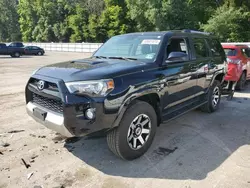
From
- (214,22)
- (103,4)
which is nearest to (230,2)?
→ (214,22)

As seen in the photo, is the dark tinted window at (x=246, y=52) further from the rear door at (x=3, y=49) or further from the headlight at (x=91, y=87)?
the rear door at (x=3, y=49)

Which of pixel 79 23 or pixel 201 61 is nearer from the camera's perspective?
pixel 201 61

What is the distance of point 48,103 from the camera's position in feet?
11.2

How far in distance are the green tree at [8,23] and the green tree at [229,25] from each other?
59.5m

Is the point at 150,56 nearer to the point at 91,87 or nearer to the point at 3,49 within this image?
the point at 91,87

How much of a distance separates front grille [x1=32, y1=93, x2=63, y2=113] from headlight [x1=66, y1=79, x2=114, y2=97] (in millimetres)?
306

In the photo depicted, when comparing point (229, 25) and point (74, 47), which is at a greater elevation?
point (229, 25)

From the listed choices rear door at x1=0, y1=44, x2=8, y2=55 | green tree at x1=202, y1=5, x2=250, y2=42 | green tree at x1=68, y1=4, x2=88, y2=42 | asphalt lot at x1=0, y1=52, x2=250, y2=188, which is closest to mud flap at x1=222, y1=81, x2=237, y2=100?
asphalt lot at x1=0, y1=52, x2=250, y2=188

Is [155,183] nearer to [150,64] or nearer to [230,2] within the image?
[150,64]

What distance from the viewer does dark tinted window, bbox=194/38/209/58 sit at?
4.95 metres

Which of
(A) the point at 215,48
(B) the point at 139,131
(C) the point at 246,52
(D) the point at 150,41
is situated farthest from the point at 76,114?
(C) the point at 246,52

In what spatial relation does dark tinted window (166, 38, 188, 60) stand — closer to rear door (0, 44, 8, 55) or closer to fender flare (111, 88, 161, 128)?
fender flare (111, 88, 161, 128)

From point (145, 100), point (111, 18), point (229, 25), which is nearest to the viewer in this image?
point (145, 100)

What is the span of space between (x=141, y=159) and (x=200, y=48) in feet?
9.20
